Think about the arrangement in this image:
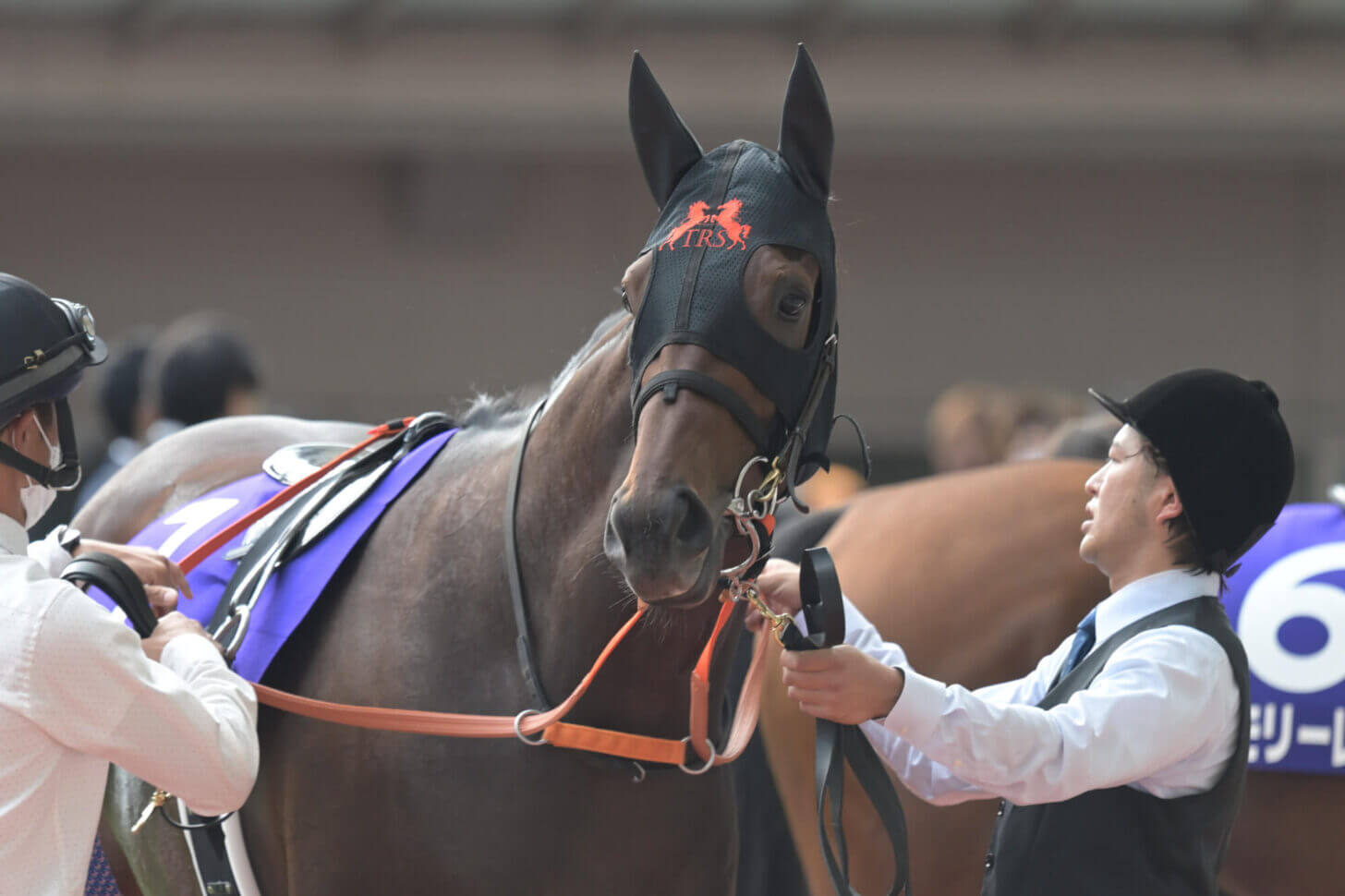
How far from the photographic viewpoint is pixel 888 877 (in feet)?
10.9

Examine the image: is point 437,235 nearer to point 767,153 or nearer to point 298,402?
point 298,402

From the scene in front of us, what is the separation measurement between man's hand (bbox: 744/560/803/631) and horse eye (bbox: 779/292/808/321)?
0.47 metres

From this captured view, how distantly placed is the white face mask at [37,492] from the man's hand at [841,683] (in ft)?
3.50

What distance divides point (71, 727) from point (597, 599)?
0.77m

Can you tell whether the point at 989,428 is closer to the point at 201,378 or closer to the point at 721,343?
the point at 201,378

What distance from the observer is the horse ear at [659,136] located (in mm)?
2240

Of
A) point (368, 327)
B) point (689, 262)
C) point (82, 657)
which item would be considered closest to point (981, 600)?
point (689, 262)

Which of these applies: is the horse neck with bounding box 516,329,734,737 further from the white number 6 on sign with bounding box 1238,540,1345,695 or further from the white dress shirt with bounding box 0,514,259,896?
the white number 6 on sign with bounding box 1238,540,1345,695

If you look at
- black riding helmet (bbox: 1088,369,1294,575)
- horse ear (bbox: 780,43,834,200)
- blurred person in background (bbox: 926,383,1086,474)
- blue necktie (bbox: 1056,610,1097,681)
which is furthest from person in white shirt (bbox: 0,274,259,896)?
blurred person in background (bbox: 926,383,1086,474)

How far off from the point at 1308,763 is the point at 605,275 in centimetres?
736

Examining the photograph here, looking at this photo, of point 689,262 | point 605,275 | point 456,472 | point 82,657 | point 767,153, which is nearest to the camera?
point 82,657

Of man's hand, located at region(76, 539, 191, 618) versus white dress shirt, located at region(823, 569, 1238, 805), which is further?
man's hand, located at region(76, 539, 191, 618)

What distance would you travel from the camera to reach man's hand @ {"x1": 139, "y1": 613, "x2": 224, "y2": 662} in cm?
211

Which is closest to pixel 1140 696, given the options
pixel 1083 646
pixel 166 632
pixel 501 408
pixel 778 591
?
pixel 1083 646
